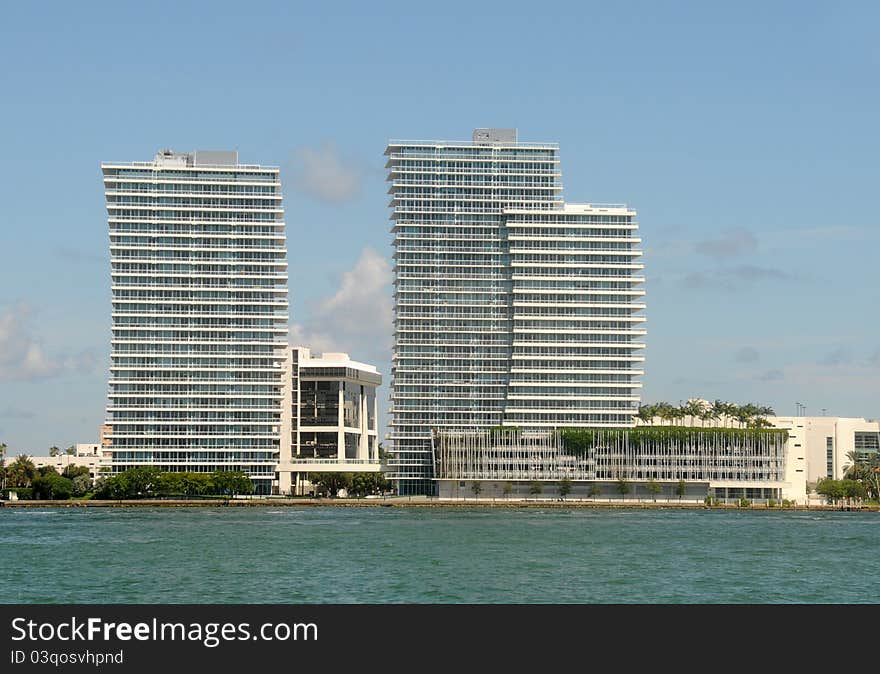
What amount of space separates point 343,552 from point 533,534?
38889 mm

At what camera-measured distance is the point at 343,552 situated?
12019 centimetres

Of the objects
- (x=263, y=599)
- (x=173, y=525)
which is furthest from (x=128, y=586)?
(x=173, y=525)

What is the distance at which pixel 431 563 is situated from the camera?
10950 centimetres

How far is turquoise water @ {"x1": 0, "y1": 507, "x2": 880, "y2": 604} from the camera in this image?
87.1 m

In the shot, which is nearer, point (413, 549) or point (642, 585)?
point (642, 585)

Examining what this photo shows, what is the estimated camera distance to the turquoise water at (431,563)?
87062mm
